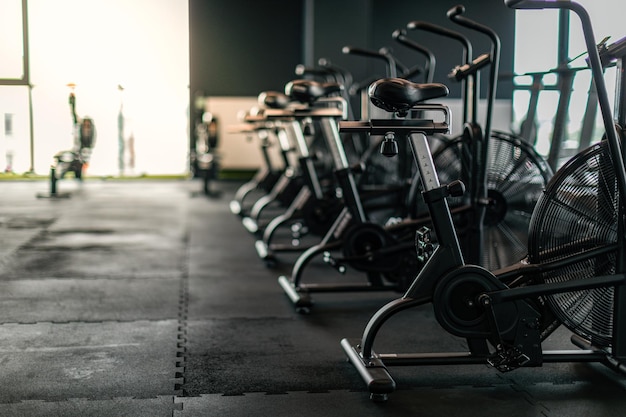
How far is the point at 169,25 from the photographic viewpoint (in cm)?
739

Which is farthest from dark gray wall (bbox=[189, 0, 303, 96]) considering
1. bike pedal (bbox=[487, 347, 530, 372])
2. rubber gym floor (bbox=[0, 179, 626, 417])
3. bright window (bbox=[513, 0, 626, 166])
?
bike pedal (bbox=[487, 347, 530, 372])

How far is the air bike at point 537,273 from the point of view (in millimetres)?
2344

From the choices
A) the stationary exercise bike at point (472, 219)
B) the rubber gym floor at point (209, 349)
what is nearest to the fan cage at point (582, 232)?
the rubber gym floor at point (209, 349)

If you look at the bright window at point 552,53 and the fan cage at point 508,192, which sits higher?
the bright window at point 552,53

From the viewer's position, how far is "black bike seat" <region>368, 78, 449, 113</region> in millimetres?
2299

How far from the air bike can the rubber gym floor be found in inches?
4.4

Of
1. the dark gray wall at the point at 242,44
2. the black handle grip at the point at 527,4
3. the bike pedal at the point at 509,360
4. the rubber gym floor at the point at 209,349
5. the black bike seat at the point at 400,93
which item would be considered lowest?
the rubber gym floor at the point at 209,349

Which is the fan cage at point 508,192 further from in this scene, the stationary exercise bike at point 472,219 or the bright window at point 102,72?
the bright window at point 102,72

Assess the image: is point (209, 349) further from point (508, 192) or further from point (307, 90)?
point (508, 192)

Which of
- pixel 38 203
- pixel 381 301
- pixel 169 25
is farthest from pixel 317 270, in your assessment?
pixel 38 203

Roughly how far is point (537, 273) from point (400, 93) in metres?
0.77

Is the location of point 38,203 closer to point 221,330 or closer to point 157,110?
point 157,110

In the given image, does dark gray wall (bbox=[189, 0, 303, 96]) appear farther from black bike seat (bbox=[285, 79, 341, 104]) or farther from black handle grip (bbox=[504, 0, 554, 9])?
black handle grip (bbox=[504, 0, 554, 9])

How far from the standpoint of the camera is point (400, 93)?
2.30m
